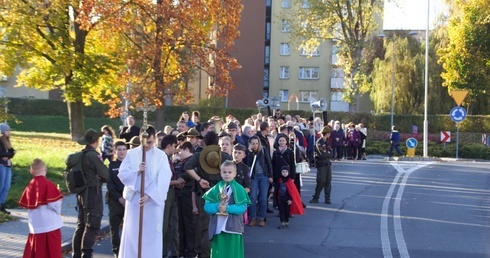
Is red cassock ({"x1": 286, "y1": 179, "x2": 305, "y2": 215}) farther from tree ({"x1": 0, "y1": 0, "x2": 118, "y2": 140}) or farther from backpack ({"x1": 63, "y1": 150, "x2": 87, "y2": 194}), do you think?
tree ({"x1": 0, "y1": 0, "x2": 118, "y2": 140})

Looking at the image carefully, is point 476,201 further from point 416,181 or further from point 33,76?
point 33,76

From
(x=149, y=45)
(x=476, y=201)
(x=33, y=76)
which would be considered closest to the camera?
(x=476, y=201)

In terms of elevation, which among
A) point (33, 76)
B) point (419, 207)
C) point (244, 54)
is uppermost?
point (244, 54)

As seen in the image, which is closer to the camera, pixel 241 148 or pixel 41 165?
pixel 41 165

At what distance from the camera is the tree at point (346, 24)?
53.5 metres

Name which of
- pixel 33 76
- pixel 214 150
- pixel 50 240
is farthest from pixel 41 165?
pixel 33 76

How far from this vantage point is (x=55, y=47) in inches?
1212

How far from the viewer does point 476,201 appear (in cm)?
1786

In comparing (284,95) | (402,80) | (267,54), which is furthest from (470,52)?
(267,54)

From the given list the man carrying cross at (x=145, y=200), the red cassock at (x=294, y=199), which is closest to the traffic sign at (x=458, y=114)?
the red cassock at (x=294, y=199)

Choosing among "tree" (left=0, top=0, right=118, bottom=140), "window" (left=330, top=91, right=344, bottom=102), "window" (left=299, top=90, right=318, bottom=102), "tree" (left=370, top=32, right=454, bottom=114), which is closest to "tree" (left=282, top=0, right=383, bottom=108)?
"tree" (left=370, top=32, right=454, bottom=114)

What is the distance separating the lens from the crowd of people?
8.74m

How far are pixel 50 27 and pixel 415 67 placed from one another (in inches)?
1325

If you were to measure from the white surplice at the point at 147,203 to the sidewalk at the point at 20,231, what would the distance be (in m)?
2.18
